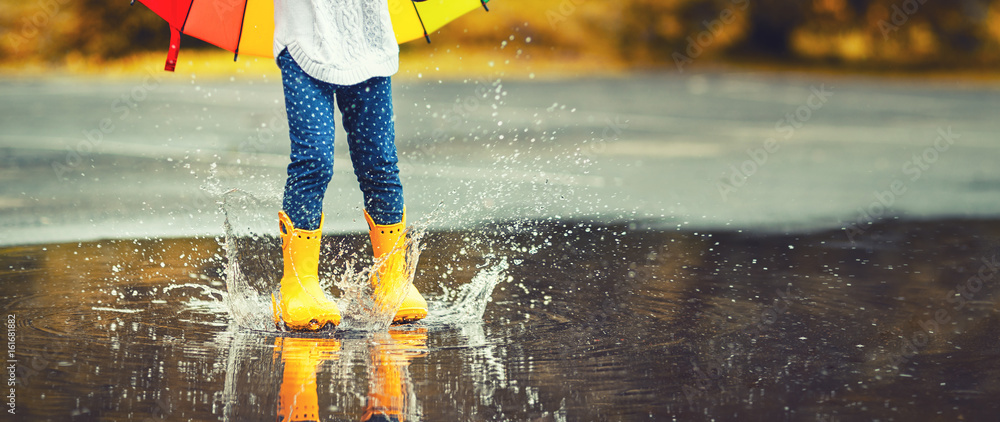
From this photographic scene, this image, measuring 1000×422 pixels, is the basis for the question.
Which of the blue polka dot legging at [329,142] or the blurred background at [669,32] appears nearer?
the blue polka dot legging at [329,142]

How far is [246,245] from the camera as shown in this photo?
648 cm

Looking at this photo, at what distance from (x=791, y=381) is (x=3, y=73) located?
18.3 meters

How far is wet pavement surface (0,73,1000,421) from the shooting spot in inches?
140

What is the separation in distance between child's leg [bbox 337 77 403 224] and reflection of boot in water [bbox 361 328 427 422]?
576 millimetres

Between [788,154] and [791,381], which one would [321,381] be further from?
[788,154]

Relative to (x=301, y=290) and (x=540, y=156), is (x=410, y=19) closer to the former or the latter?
(x=301, y=290)

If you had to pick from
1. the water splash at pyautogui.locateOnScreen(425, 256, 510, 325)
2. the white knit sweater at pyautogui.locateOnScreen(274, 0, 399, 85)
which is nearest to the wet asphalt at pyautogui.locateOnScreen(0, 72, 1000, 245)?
the water splash at pyautogui.locateOnScreen(425, 256, 510, 325)

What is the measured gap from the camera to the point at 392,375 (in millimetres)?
3695

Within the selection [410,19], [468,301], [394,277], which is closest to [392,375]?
[394,277]

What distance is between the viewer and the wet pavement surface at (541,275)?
3.56 metres

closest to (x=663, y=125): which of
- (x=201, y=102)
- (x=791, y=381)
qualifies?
(x=201, y=102)

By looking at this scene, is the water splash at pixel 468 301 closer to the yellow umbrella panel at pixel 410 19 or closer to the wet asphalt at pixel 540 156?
the yellow umbrella panel at pixel 410 19

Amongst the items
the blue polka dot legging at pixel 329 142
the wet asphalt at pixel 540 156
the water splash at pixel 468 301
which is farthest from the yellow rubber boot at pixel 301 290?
the wet asphalt at pixel 540 156

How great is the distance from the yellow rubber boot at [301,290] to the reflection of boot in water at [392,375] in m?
0.25
